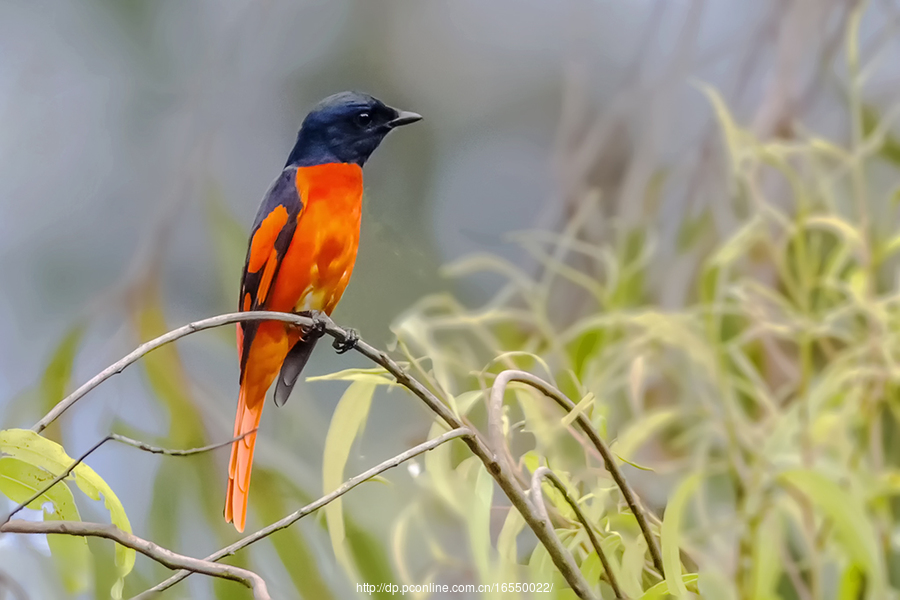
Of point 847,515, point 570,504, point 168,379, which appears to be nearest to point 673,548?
point 570,504

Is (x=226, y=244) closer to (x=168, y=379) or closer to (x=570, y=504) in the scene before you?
(x=168, y=379)

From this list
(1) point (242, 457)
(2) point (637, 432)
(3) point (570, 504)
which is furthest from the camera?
(2) point (637, 432)

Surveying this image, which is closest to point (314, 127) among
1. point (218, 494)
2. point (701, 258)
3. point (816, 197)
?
point (218, 494)

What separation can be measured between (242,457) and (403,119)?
475 mm

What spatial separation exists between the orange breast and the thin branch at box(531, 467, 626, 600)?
343 mm

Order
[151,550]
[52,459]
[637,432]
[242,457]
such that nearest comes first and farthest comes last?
1. [151,550]
2. [52,459]
3. [242,457]
4. [637,432]

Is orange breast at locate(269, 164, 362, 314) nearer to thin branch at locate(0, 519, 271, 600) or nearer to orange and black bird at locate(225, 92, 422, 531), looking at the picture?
orange and black bird at locate(225, 92, 422, 531)

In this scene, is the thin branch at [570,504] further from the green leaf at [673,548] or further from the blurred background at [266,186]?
the blurred background at [266,186]

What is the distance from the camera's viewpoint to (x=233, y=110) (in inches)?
32.9

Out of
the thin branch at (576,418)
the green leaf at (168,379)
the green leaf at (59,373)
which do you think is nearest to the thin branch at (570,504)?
the thin branch at (576,418)

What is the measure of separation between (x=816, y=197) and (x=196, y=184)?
3.14ft

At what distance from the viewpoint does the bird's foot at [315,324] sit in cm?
78

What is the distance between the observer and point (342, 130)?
84cm

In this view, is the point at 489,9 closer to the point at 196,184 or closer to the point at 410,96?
the point at 410,96
